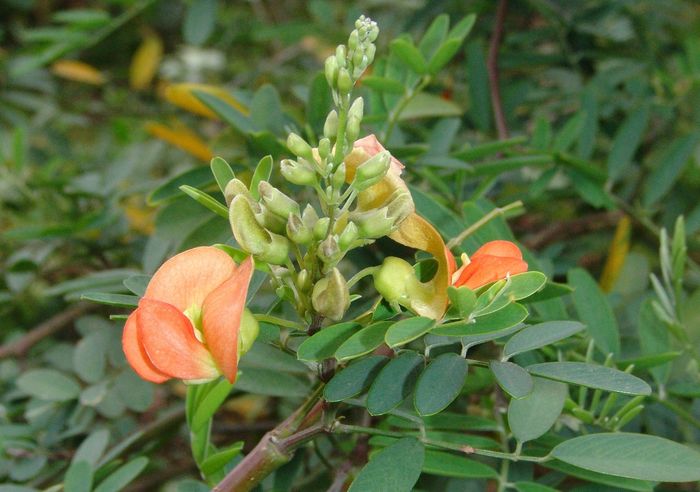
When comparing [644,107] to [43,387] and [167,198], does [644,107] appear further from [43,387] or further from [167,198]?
[43,387]

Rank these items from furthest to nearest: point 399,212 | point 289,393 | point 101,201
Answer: point 101,201 < point 289,393 < point 399,212

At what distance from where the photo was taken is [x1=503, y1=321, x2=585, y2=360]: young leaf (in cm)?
52

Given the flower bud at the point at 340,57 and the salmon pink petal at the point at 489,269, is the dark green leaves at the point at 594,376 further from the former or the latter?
the flower bud at the point at 340,57

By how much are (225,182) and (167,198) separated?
0.71 feet

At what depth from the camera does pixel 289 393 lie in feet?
2.16

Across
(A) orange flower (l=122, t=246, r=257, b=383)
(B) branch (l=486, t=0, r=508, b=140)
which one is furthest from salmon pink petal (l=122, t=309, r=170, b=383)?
(B) branch (l=486, t=0, r=508, b=140)

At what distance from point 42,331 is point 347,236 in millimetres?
686

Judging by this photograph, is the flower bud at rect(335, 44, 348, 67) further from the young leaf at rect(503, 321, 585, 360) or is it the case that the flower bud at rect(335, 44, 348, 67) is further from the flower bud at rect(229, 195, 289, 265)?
the young leaf at rect(503, 321, 585, 360)

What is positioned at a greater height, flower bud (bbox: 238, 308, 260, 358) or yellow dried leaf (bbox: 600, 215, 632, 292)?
flower bud (bbox: 238, 308, 260, 358)

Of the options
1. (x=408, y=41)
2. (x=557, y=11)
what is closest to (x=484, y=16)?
(x=557, y=11)

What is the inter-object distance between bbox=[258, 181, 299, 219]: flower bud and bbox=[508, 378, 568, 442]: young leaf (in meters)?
0.22

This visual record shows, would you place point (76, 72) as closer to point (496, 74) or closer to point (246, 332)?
point (496, 74)

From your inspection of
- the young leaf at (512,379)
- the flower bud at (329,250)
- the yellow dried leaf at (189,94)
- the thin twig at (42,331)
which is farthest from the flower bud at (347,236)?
the thin twig at (42,331)

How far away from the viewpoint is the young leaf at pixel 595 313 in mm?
682
